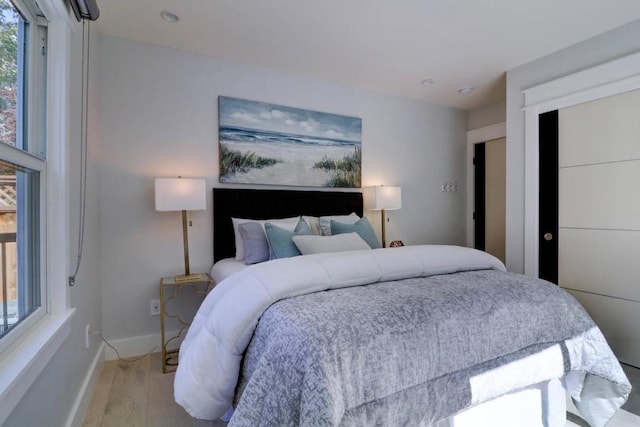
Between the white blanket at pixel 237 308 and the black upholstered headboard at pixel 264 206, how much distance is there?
3.96ft

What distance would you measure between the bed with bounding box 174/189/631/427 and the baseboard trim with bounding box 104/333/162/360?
49.6 inches

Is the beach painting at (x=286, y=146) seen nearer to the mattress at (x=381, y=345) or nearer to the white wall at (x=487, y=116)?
the mattress at (x=381, y=345)

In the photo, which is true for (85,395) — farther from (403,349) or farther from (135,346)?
(403,349)

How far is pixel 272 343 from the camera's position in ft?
3.65

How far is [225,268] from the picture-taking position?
7.85 feet

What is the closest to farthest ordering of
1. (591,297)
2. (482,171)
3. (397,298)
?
(397,298) → (591,297) → (482,171)

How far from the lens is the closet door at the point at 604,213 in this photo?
236 cm

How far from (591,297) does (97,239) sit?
387cm

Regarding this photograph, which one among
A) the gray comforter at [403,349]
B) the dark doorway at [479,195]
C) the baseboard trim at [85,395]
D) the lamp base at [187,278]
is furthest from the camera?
the dark doorway at [479,195]

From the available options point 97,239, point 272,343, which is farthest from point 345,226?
point 97,239

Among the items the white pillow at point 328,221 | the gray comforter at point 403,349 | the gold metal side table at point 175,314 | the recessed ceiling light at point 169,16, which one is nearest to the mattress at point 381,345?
the gray comforter at point 403,349

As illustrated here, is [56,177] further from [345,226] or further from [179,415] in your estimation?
[345,226]

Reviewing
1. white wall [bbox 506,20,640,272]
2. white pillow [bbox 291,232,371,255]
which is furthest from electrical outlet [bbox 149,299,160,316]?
white wall [bbox 506,20,640,272]

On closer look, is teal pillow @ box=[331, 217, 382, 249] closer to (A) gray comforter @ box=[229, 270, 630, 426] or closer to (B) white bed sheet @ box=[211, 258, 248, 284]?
(B) white bed sheet @ box=[211, 258, 248, 284]
